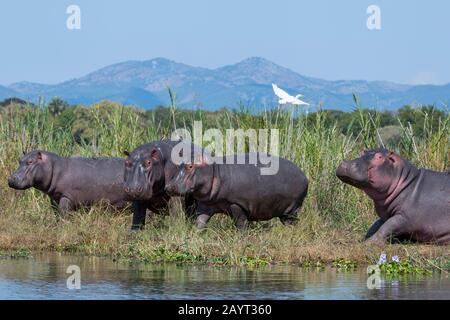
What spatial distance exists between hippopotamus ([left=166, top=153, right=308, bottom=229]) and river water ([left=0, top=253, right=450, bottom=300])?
58.5 inches

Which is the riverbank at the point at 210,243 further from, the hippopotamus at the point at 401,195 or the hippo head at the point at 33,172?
the hippo head at the point at 33,172

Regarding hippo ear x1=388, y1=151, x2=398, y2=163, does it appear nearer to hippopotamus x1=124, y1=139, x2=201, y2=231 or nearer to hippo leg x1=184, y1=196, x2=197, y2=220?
hippopotamus x1=124, y1=139, x2=201, y2=231

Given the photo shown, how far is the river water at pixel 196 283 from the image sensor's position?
30.1 feet

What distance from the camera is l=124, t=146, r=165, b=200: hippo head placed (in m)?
12.9

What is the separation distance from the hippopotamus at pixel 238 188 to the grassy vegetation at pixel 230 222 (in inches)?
9.1

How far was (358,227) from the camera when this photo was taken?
1349 centimetres

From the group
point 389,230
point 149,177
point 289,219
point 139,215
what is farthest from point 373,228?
point 139,215

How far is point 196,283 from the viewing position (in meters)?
9.88

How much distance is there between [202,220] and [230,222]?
71cm

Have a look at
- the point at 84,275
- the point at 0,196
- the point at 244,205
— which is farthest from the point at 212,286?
the point at 0,196

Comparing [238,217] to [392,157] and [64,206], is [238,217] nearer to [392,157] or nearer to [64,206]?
[392,157]


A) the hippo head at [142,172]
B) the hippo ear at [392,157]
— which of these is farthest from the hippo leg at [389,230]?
the hippo head at [142,172]

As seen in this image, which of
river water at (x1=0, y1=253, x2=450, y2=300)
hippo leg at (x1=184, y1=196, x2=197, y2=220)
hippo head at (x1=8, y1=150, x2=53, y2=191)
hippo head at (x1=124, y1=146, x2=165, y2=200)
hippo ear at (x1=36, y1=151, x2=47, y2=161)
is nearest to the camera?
river water at (x1=0, y1=253, x2=450, y2=300)

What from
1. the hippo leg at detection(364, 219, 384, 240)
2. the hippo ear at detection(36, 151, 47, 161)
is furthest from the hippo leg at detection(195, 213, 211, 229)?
the hippo ear at detection(36, 151, 47, 161)
